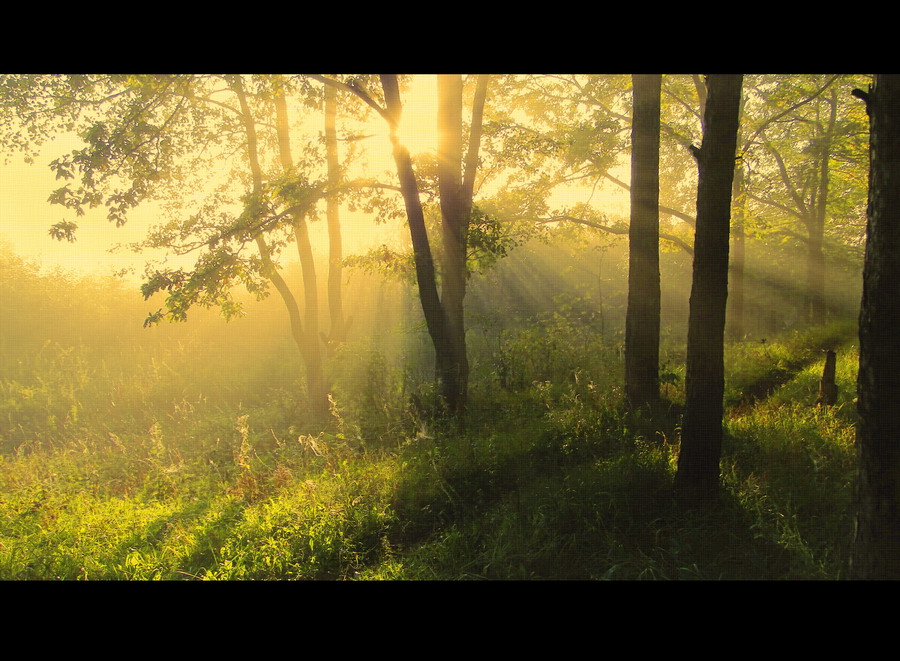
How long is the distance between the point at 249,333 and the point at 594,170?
1583cm

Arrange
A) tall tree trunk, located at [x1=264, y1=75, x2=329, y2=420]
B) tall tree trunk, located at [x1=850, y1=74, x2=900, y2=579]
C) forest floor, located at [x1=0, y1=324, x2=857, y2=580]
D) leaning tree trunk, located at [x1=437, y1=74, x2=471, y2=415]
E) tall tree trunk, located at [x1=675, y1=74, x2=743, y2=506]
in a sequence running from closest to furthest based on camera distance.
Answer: tall tree trunk, located at [x1=850, y1=74, x2=900, y2=579] → forest floor, located at [x1=0, y1=324, x2=857, y2=580] → tall tree trunk, located at [x1=675, y1=74, x2=743, y2=506] → leaning tree trunk, located at [x1=437, y1=74, x2=471, y2=415] → tall tree trunk, located at [x1=264, y1=75, x2=329, y2=420]

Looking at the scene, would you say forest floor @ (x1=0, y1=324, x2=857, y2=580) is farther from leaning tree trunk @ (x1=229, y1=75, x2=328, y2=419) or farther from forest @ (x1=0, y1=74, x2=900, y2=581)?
leaning tree trunk @ (x1=229, y1=75, x2=328, y2=419)

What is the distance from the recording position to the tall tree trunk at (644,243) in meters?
7.00

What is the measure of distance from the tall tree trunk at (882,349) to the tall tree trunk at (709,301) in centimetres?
137

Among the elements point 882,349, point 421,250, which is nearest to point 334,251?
point 421,250

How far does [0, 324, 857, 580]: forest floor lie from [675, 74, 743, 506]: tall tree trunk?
346 mm

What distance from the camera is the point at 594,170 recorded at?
12273 mm

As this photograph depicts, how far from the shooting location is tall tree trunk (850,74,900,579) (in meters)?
2.54

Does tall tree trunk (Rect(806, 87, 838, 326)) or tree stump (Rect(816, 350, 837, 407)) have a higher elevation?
tall tree trunk (Rect(806, 87, 838, 326))

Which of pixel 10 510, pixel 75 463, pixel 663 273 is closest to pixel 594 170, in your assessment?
pixel 10 510

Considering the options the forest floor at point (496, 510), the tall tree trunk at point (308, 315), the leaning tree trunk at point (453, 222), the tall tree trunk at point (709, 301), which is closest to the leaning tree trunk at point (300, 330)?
the tall tree trunk at point (308, 315)

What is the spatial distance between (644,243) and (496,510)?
4.93 metres

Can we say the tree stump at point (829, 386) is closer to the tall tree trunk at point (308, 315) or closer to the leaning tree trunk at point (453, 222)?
the leaning tree trunk at point (453, 222)

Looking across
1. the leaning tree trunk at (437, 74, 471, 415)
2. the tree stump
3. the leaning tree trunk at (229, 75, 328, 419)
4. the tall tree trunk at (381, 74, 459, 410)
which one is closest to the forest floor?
the tree stump
